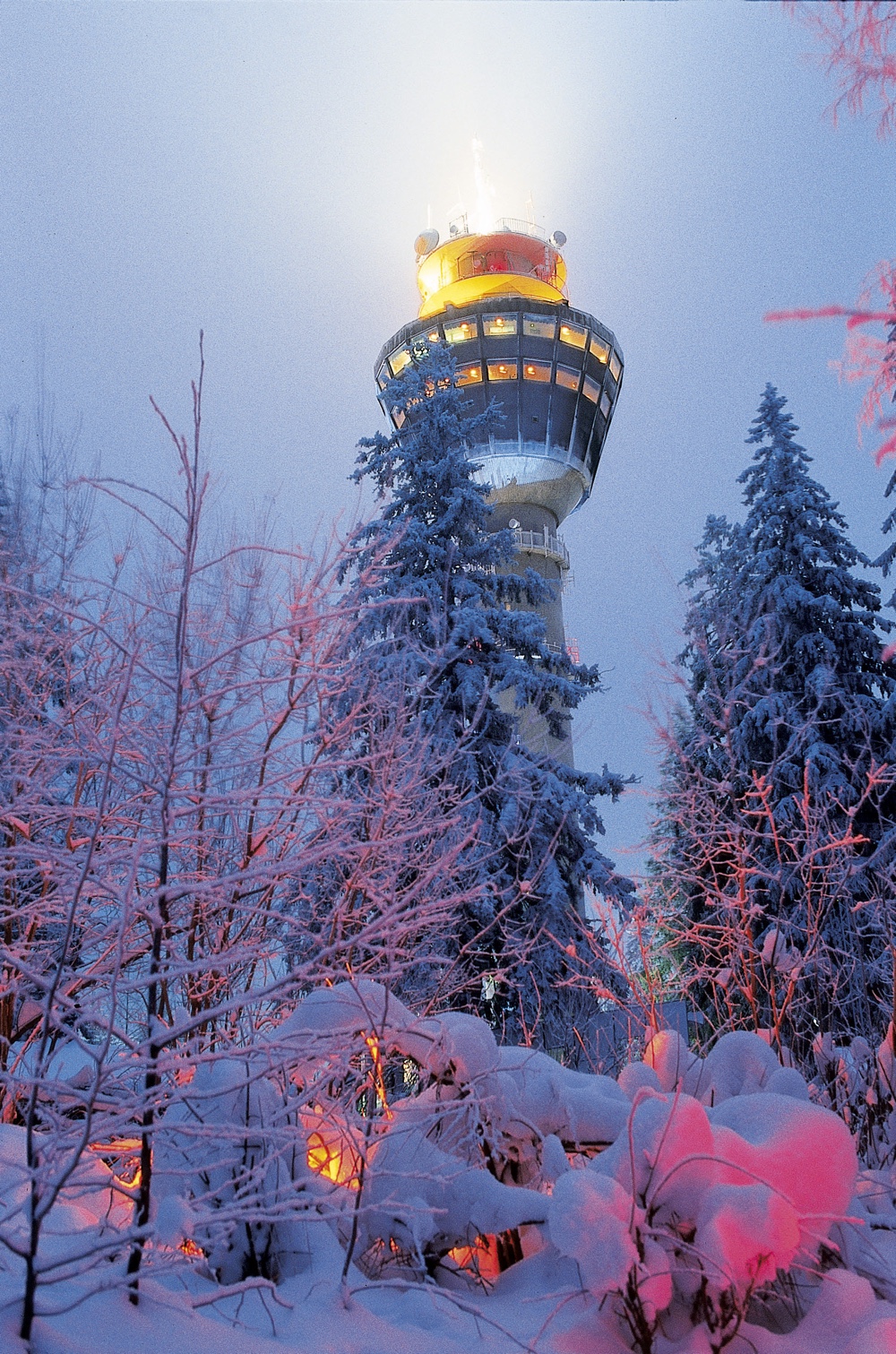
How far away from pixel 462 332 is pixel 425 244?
9.71 m

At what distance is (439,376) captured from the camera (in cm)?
1758

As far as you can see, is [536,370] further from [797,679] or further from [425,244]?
[797,679]

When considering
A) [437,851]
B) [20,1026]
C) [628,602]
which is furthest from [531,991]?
[628,602]

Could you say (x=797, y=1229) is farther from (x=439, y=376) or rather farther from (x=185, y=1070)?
(x=439, y=376)

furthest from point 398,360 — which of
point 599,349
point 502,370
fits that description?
point 599,349

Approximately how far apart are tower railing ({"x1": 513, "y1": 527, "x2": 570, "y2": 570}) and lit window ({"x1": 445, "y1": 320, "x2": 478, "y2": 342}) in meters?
8.45

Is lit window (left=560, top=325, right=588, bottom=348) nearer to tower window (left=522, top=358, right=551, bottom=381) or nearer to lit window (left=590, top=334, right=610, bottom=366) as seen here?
lit window (left=590, top=334, right=610, bottom=366)

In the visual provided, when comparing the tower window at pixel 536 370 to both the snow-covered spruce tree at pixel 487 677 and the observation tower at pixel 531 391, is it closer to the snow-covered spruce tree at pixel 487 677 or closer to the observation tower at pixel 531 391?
the observation tower at pixel 531 391

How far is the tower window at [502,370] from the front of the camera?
40.5 meters

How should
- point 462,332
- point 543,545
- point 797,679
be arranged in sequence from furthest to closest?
point 462,332 → point 543,545 → point 797,679

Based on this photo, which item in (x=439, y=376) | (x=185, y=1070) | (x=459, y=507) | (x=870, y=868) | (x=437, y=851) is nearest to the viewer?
(x=185, y=1070)

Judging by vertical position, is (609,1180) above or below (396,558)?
below

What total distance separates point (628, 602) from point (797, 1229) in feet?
516

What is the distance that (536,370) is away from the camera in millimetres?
40750
